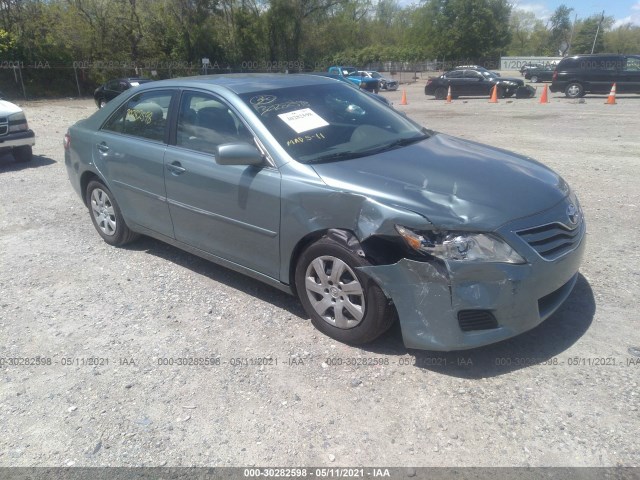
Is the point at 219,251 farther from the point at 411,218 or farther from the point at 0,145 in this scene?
the point at 0,145

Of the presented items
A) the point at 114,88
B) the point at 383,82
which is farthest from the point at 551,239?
the point at 383,82

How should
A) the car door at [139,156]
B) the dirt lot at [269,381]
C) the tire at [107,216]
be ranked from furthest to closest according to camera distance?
the tire at [107,216] → the car door at [139,156] → the dirt lot at [269,381]

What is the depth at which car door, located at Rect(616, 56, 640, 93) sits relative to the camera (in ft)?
70.9

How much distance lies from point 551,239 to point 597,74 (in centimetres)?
2262

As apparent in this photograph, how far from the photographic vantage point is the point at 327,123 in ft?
13.0

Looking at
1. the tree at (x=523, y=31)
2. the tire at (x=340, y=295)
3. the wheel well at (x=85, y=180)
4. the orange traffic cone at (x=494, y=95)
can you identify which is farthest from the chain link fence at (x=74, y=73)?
the tree at (x=523, y=31)

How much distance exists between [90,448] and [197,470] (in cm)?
61

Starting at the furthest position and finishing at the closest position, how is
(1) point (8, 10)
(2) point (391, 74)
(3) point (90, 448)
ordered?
(2) point (391, 74) → (1) point (8, 10) → (3) point (90, 448)

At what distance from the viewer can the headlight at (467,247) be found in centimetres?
289

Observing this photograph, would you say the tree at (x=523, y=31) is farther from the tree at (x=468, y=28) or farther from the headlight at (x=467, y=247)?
the headlight at (x=467, y=247)

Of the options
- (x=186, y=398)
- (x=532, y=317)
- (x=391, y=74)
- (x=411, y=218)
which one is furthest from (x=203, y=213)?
(x=391, y=74)

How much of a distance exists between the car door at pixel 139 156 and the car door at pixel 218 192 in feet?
0.55

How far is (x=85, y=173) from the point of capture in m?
5.39

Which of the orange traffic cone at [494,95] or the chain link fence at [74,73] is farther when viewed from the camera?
the chain link fence at [74,73]
